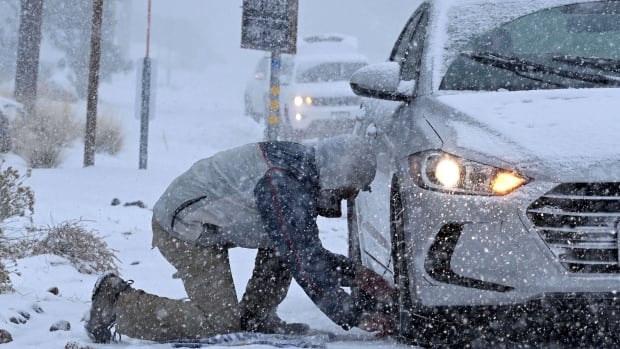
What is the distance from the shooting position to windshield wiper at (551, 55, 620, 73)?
398 cm

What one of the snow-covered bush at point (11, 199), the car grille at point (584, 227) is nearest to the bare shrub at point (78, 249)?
the snow-covered bush at point (11, 199)

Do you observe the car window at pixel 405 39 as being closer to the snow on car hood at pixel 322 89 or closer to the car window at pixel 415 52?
the car window at pixel 415 52

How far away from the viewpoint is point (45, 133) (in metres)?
13.1

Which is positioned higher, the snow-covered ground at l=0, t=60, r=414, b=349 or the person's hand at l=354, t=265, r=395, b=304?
the person's hand at l=354, t=265, r=395, b=304

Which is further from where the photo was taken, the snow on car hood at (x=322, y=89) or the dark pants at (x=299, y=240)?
the snow on car hood at (x=322, y=89)

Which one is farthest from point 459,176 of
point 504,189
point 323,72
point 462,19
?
point 323,72

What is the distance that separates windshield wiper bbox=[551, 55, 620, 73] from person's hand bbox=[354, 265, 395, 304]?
1.21 meters

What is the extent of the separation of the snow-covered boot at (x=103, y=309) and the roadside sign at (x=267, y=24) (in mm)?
6794

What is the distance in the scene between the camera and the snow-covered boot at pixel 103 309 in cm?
398

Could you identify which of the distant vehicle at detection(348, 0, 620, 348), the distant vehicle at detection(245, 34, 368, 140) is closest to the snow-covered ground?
the distant vehicle at detection(348, 0, 620, 348)

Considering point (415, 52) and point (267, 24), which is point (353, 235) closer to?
point (415, 52)

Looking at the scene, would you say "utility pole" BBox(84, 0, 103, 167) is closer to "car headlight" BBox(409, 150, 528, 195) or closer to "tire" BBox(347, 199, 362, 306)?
"tire" BBox(347, 199, 362, 306)

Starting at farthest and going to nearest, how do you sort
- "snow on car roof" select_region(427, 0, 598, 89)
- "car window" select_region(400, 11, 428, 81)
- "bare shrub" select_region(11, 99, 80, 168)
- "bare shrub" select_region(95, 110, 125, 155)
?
"bare shrub" select_region(95, 110, 125, 155) < "bare shrub" select_region(11, 99, 80, 168) < "car window" select_region(400, 11, 428, 81) < "snow on car roof" select_region(427, 0, 598, 89)

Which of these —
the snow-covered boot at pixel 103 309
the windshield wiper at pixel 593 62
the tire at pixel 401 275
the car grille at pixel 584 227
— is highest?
the windshield wiper at pixel 593 62
